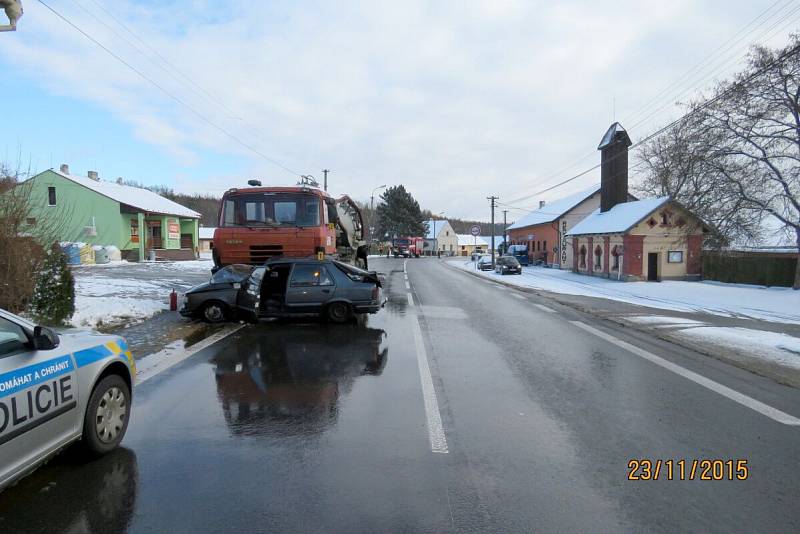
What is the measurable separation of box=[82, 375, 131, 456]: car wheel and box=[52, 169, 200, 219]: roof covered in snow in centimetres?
3777

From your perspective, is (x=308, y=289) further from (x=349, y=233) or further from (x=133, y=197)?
(x=133, y=197)

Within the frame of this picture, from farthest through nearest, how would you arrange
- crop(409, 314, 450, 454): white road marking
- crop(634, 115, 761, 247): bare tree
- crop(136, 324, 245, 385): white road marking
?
crop(634, 115, 761, 247): bare tree → crop(136, 324, 245, 385): white road marking → crop(409, 314, 450, 454): white road marking

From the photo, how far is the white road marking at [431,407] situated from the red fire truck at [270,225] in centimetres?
441

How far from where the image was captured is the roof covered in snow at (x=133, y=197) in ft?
124

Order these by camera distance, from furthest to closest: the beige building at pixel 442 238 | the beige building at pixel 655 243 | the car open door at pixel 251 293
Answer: the beige building at pixel 442 238, the beige building at pixel 655 243, the car open door at pixel 251 293

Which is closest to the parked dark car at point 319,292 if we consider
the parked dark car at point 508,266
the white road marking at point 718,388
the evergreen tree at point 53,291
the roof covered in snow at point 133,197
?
the evergreen tree at point 53,291

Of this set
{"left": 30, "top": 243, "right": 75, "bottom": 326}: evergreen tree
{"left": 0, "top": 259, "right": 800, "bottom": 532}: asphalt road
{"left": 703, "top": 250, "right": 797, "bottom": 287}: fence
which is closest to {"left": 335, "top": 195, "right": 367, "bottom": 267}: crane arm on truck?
{"left": 30, "top": 243, "right": 75, "bottom": 326}: evergreen tree

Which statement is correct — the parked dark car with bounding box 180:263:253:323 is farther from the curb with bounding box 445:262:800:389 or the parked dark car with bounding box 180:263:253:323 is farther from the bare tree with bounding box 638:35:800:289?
the bare tree with bounding box 638:35:800:289

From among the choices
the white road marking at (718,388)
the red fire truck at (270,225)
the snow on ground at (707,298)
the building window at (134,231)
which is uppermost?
the building window at (134,231)

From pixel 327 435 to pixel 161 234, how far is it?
138 ft

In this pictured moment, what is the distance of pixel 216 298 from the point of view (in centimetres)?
1052

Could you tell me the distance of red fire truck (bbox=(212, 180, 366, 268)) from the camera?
11.6 m

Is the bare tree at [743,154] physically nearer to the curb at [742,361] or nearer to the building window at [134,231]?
the curb at [742,361]
